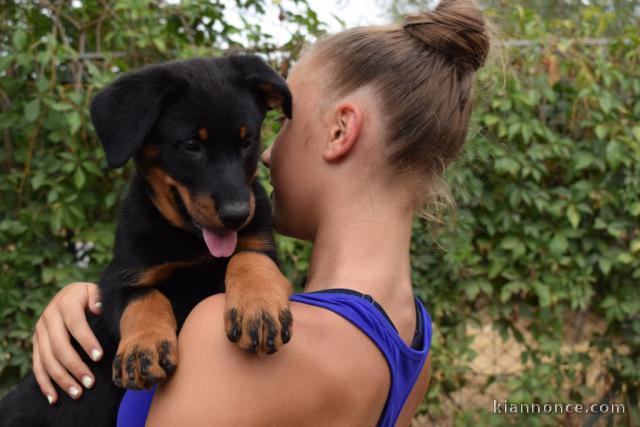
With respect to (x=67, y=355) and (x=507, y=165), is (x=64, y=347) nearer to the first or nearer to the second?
(x=67, y=355)

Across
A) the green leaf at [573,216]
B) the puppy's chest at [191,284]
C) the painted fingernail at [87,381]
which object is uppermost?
the puppy's chest at [191,284]

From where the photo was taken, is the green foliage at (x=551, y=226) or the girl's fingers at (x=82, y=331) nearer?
the girl's fingers at (x=82, y=331)

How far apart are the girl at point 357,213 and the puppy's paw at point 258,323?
3cm

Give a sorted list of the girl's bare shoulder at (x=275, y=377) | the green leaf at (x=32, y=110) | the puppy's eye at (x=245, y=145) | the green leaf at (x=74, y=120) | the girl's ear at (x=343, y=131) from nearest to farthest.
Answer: the girl's bare shoulder at (x=275, y=377) < the girl's ear at (x=343, y=131) < the puppy's eye at (x=245, y=145) < the green leaf at (x=74, y=120) < the green leaf at (x=32, y=110)

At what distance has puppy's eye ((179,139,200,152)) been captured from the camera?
1.93 m

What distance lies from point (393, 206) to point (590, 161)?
266cm

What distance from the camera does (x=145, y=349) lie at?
147cm

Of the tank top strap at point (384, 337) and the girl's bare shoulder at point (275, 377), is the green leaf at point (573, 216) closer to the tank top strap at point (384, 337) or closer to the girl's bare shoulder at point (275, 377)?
the tank top strap at point (384, 337)

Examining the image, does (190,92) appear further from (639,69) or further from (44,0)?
(639,69)

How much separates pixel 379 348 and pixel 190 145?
2.59 ft

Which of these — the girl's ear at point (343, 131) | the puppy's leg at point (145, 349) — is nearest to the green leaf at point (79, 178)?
the puppy's leg at point (145, 349)

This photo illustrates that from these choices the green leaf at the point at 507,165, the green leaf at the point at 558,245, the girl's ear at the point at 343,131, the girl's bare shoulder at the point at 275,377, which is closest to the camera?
the girl's bare shoulder at the point at 275,377

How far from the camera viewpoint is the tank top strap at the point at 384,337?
150 centimetres

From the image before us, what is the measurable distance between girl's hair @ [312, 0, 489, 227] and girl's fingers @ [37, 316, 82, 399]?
98 centimetres
